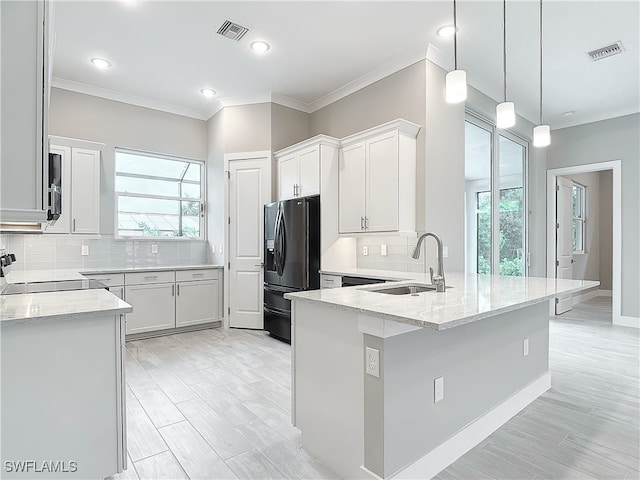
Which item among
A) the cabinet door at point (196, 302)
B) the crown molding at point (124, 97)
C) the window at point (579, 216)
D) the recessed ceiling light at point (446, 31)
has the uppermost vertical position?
the recessed ceiling light at point (446, 31)

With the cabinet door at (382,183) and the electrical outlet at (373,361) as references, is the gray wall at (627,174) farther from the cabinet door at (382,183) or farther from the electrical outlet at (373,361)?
the electrical outlet at (373,361)

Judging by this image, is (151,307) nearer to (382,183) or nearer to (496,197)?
(382,183)

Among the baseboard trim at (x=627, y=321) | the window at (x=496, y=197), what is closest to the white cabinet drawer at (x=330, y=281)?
the window at (x=496, y=197)

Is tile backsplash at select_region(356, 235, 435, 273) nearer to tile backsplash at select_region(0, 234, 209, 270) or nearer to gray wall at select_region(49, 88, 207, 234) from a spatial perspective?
tile backsplash at select_region(0, 234, 209, 270)

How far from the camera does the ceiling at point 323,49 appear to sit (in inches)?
122

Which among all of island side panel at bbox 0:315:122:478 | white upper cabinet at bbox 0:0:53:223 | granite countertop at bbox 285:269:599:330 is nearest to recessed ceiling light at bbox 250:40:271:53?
white upper cabinet at bbox 0:0:53:223

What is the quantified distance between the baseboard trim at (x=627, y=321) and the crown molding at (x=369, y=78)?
4.76m

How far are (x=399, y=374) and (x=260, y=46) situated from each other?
341 centimetres

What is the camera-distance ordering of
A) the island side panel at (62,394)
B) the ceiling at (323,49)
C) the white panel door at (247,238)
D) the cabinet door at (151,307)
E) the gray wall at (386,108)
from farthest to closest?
the white panel door at (247,238)
the cabinet door at (151,307)
the gray wall at (386,108)
the ceiling at (323,49)
the island side panel at (62,394)

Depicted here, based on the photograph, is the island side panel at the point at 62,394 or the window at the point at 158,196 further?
the window at the point at 158,196

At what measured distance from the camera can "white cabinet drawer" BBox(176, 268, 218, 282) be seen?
467 centimetres

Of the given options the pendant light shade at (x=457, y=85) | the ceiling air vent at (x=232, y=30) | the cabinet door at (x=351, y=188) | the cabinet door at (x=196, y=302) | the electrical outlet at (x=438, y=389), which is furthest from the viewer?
the cabinet door at (x=196, y=302)

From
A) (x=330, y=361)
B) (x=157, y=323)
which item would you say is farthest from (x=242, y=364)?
(x=330, y=361)

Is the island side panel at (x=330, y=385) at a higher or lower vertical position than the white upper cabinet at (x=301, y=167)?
lower
